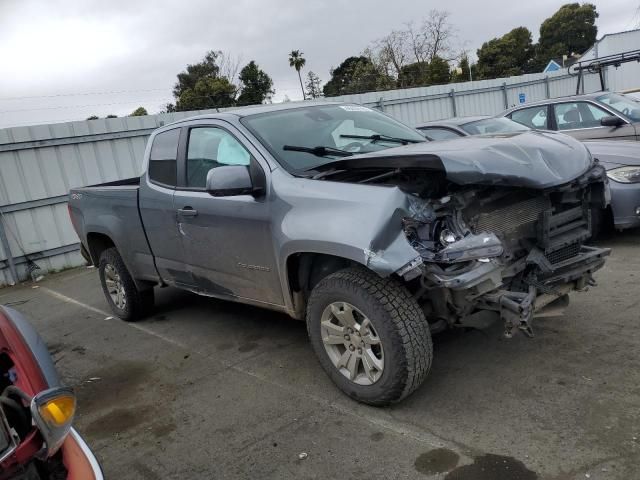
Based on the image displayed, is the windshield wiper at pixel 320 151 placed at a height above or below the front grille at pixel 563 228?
above

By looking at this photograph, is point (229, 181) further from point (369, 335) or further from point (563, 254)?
point (563, 254)

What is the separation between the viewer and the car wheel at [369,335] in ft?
10.0

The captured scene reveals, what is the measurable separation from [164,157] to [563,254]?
10.9 ft

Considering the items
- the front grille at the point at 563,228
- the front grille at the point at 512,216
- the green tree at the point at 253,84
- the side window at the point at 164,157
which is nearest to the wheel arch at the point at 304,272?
the front grille at the point at 512,216

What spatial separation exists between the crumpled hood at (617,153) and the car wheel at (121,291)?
4997 mm

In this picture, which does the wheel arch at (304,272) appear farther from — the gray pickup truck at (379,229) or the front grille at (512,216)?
the front grille at (512,216)

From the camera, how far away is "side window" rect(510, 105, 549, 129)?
788 centimetres

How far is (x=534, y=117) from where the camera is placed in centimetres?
800

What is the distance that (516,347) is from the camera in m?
3.96

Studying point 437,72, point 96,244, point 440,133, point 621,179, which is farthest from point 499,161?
point 437,72

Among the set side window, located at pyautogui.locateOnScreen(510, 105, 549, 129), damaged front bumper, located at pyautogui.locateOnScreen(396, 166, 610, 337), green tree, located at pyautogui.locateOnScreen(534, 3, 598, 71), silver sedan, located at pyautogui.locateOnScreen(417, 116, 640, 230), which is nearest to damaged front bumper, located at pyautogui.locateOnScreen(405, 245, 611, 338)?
damaged front bumper, located at pyautogui.locateOnScreen(396, 166, 610, 337)

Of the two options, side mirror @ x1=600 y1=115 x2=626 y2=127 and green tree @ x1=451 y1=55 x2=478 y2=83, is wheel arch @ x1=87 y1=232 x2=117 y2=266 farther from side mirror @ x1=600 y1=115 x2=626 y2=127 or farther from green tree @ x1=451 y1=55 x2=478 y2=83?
green tree @ x1=451 y1=55 x2=478 y2=83

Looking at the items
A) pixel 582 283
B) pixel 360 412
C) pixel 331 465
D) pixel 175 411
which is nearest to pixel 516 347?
pixel 582 283

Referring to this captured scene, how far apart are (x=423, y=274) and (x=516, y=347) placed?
147 centimetres
